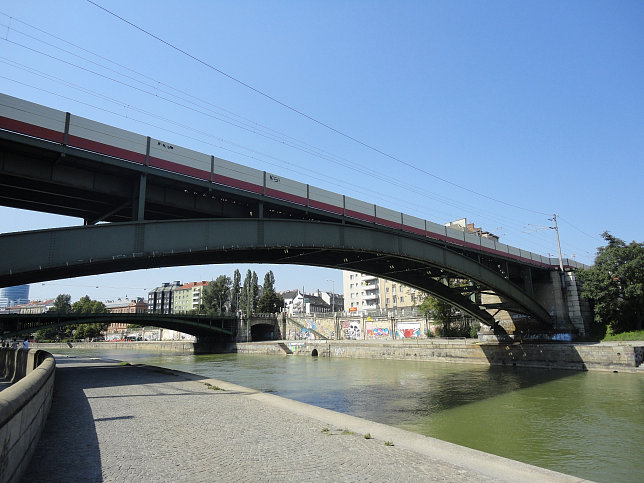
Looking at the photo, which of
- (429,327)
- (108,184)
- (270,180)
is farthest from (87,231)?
(429,327)

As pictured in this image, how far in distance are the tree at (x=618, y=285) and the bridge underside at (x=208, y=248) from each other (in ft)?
37.3

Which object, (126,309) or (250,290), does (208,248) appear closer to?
(250,290)

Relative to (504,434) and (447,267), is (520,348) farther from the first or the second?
(504,434)

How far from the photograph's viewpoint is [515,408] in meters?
16.8

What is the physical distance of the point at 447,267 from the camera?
27.3 m

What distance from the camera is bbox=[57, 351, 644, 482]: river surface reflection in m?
10.5

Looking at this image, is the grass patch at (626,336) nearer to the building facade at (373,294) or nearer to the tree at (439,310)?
the tree at (439,310)

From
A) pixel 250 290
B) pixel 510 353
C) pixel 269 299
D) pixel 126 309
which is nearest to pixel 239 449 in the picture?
pixel 510 353

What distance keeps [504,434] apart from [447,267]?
51.3 ft

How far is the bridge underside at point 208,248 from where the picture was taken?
41.4 feet

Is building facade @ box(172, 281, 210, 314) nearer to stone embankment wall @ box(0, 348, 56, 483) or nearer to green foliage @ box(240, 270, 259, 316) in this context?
green foliage @ box(240, 270, 259, 316)

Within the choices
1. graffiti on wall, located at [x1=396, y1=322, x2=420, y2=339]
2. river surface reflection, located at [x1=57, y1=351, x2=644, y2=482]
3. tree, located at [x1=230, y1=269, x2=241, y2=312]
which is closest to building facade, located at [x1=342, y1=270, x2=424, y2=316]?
graffiti on wall, located at [x1=396, y1=322, x2=420, y2=339]

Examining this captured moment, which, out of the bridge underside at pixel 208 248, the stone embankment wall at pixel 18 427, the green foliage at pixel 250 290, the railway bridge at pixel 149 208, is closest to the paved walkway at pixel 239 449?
the stone embankment wall at pixel 18 427

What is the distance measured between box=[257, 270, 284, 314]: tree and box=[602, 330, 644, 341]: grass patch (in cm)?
7045
